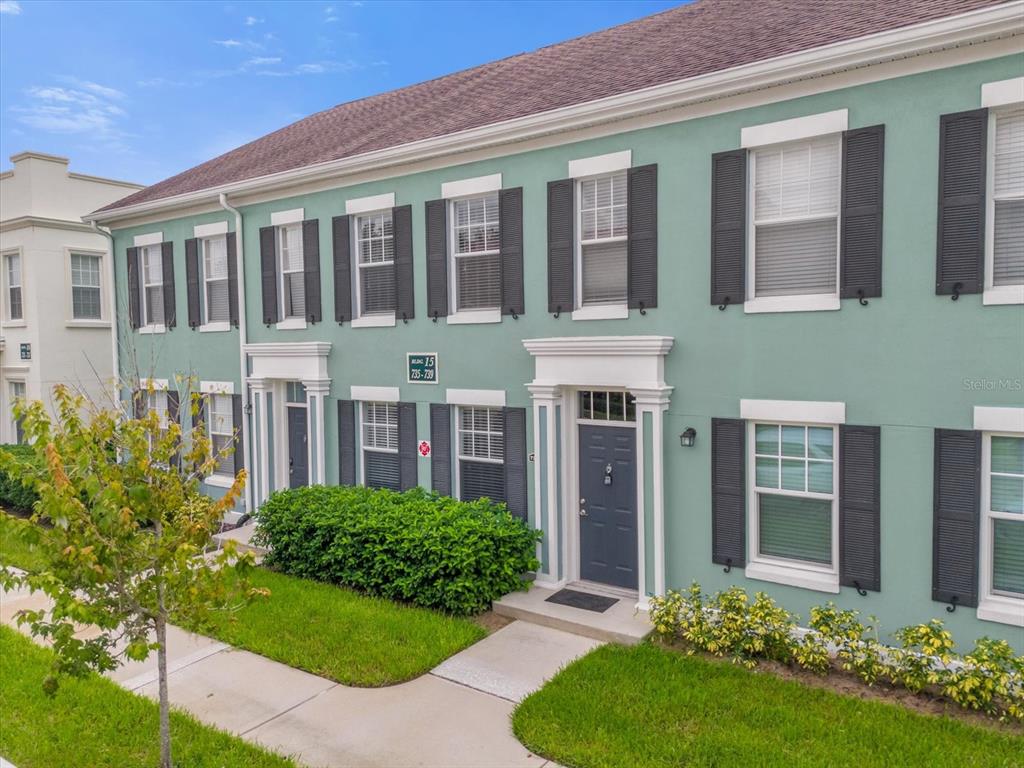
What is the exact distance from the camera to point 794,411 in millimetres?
7766

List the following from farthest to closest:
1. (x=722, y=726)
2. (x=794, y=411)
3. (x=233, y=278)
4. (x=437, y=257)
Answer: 1. (x=233, y=278)
2. (x=437, y=257)
3. (x=794, y=411)
4. (x=722, y=726)

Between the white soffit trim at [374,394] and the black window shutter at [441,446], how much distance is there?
2.71 ft

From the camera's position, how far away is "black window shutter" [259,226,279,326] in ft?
42.3

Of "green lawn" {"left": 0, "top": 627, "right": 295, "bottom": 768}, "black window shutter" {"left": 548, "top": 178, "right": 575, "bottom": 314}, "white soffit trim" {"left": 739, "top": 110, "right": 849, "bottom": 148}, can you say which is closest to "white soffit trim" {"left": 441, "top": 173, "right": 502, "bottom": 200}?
"black window shutter" {"left": 548, "top": 178, "right": 575, "bottom": 314}

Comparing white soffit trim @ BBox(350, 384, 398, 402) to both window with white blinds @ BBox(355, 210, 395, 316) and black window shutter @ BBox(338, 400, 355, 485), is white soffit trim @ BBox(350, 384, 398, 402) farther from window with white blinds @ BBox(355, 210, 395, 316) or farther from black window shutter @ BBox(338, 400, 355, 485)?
window with white blinds @ BBox(355, 210, 395, 316)

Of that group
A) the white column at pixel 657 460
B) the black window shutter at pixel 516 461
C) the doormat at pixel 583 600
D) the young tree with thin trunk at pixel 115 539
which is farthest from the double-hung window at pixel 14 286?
the white column at pixel 657 460

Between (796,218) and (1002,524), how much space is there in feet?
11.9

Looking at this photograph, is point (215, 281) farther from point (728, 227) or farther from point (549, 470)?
point (728, 227)

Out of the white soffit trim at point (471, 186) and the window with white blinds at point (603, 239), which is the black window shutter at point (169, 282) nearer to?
the white soffit trim at point (471, 186)

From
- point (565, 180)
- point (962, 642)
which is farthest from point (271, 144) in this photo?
point (962, 642)

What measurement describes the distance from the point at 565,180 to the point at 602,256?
1103 mm

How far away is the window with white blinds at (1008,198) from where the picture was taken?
6.65 meters

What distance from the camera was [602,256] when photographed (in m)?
9.24

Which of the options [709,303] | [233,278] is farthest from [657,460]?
[233,278]
